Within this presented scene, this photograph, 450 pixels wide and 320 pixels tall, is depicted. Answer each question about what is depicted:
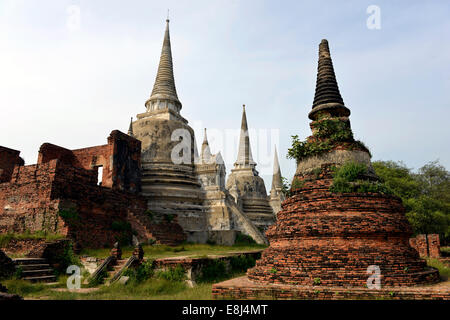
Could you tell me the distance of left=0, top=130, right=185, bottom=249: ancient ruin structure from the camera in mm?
13281

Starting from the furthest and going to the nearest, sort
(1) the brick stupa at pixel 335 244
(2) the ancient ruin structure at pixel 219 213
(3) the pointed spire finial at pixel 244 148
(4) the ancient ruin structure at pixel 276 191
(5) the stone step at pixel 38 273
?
(4) the ancient ruin structure at pixel 276 191, (3) the pointed spire finial at pixel 244 148, (2) the ancient ruin structure at pixel 219 213, (5) the stone step at pixel 38 273, (1) the brick stupa at pixel 335 244

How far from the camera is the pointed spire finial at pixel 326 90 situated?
→ 10.7 metres

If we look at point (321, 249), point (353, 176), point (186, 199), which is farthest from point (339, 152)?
point (186, 199)

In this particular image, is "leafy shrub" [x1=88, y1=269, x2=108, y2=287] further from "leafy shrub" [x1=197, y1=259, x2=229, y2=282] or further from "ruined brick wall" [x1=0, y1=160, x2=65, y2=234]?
"ruined brick wall" [x1=0, y1=160, x2=65, y2=234]

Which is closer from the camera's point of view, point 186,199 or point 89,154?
point 89,154

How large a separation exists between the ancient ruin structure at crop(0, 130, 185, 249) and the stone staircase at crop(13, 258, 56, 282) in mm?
1718

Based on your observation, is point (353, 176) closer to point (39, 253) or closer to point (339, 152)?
point (339, 152)

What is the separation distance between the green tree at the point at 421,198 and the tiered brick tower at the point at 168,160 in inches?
453

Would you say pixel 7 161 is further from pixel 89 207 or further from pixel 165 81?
pixel 165 81

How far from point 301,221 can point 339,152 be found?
2514 millimetres

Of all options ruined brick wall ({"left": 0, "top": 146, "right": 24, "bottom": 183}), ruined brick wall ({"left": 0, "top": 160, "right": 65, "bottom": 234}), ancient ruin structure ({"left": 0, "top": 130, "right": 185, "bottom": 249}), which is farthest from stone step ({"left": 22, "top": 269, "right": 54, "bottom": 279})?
ruined brick wall ({"left": 0, "top": 146, "right": 24, "bottom": 183})

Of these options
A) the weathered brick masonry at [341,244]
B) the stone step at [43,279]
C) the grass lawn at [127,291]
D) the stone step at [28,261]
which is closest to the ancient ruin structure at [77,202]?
the stone step at [28,261]

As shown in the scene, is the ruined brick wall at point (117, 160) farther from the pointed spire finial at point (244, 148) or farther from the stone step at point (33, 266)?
the pointed spire finial at point (244, 148)

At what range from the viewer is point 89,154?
19.6 m
